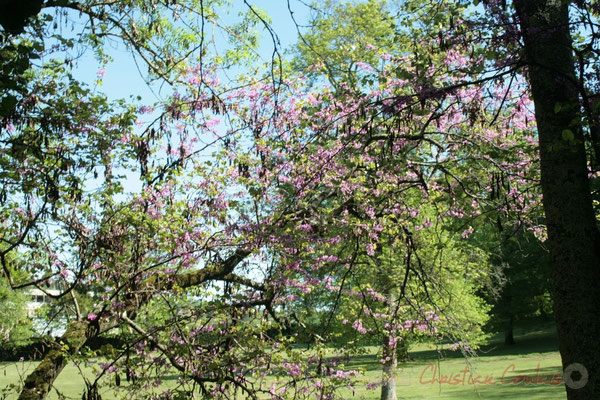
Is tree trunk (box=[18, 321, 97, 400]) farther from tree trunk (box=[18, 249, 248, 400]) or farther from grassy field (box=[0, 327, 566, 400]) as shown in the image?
grassy field (box=[0, 327, 566, 400])

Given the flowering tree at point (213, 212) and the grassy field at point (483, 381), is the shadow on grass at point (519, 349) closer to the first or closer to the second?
the grassy field at point (483, 381)

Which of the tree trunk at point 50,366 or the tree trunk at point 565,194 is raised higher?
the tree trunk at point 565,194

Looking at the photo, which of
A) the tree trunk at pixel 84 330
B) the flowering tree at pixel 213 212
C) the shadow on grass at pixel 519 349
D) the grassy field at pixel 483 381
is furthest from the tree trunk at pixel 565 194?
the shadow on grass at pixel 519 349

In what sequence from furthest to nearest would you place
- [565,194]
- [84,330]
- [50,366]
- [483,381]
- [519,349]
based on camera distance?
[519,349] < [483,381] < [84,330] < [50,366] < [565,194]

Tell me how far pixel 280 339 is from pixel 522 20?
16.9 ft

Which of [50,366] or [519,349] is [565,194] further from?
[519,349]

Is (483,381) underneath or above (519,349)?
underneath

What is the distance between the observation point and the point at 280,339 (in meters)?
7.74

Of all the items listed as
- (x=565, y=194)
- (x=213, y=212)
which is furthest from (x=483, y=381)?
(x=565, y=194)

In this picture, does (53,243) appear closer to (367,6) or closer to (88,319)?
(88,319)

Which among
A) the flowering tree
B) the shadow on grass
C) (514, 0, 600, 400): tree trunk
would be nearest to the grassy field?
the shadow on grass

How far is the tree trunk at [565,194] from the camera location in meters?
4.01

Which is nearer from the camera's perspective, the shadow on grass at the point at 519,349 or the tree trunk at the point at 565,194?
the tree trunk at the point at 565,194

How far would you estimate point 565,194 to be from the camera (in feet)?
13.9
